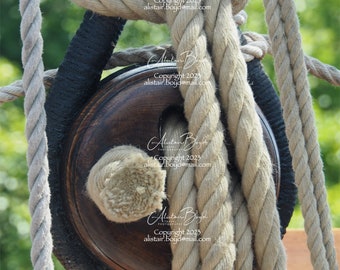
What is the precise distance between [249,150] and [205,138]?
0.05m

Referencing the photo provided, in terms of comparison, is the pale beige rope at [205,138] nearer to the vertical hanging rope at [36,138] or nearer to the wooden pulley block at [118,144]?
the wooden pulley block at [118,144]

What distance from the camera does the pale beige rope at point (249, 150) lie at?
992 mm

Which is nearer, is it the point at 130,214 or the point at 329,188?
the point at 130,214

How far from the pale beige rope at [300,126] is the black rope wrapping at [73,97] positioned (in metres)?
0.20

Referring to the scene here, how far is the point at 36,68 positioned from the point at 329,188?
2.71 m

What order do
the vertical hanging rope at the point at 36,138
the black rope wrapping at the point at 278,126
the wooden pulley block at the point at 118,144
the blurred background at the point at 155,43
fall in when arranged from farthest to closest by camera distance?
the blurred background at the point at 155,43
the black rope wrapping at the point at 278,126
the wooden pulley block at the point at 118,144
the vertical hanging rope at the point at 36,138

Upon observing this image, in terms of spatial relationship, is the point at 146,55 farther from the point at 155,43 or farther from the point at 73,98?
the point at 155,43

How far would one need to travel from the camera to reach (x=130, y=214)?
942mm

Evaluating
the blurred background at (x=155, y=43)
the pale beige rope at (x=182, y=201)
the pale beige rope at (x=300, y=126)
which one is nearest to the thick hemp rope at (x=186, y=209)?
the pale beige rope at (x=182, y=201)

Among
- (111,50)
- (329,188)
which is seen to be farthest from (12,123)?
(111,50)

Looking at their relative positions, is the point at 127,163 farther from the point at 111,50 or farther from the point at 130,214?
the point at 111,50

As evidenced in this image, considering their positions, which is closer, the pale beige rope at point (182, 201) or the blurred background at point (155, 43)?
the pale beige rope at point (182, 201)

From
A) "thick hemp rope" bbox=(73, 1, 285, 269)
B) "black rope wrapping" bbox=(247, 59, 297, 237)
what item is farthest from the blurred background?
"thick hemp rope" bbox=(73, 1, 285, 269)

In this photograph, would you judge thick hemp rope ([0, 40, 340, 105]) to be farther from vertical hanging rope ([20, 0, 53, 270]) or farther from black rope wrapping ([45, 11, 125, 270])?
vertical hanging rope ([20, 0, 53, 270])
